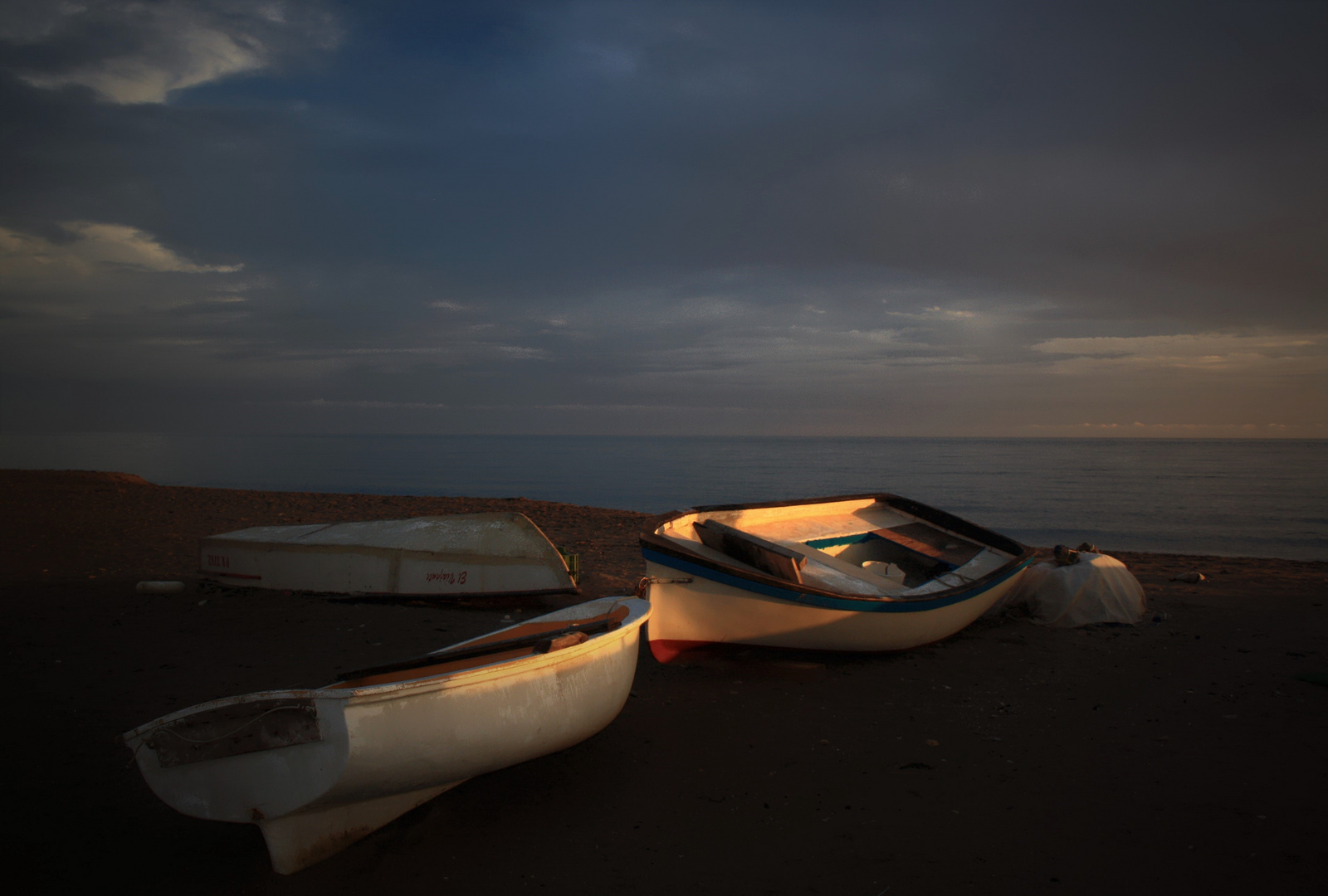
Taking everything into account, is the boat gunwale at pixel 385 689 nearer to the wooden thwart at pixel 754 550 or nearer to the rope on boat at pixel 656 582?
the rope on boat at pixel 656 582

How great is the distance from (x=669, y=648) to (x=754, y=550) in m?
1.17

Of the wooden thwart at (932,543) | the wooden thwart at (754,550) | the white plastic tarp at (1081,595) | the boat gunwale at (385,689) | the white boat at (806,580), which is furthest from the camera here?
the wooden thwart at (932,543)

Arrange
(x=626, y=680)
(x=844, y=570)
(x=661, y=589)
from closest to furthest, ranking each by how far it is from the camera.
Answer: (x=626, y=680), (x=661, y=589), (x=844, y=570)

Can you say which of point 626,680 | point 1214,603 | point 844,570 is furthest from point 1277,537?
point 626,680

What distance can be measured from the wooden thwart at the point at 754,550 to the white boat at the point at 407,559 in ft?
5.85

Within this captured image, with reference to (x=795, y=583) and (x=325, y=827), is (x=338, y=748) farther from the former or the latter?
(x=795, y=583)

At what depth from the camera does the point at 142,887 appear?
3045 millimetres

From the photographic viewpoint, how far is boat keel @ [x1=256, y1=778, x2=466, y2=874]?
3.05 metres

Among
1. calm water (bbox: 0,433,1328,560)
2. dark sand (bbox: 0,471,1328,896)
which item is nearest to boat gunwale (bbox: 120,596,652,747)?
dark sand (bbox: 0,471,1328,896)

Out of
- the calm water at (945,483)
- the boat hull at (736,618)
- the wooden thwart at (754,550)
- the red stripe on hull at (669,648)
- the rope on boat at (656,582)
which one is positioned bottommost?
the calm water at (945,483)

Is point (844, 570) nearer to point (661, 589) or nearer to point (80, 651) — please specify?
point (661, 589)

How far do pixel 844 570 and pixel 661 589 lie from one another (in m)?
2.38

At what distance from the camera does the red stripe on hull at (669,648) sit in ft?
18.4

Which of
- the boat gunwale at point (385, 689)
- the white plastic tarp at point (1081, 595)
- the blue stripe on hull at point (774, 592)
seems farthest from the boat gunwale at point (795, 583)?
the boat gunwale at point (385, 689)
